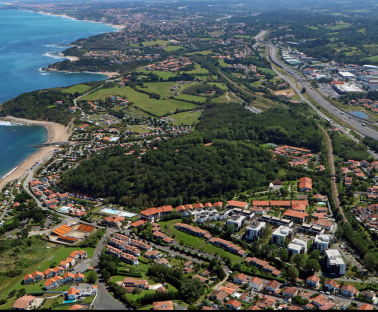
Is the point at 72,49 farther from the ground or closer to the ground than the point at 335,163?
farther from the ground

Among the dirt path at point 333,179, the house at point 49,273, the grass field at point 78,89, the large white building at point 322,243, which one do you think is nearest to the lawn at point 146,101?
the grass field at point 78,89

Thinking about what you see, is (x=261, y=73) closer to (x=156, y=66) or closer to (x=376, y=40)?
(x=156, y=66)

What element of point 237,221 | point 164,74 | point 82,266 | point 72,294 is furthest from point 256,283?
point 164,74

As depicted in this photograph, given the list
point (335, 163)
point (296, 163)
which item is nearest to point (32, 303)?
point (296, 163)

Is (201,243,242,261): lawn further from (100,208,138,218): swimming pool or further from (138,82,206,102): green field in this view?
(138,82,206,102): green field

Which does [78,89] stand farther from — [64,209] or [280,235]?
[280,235]
